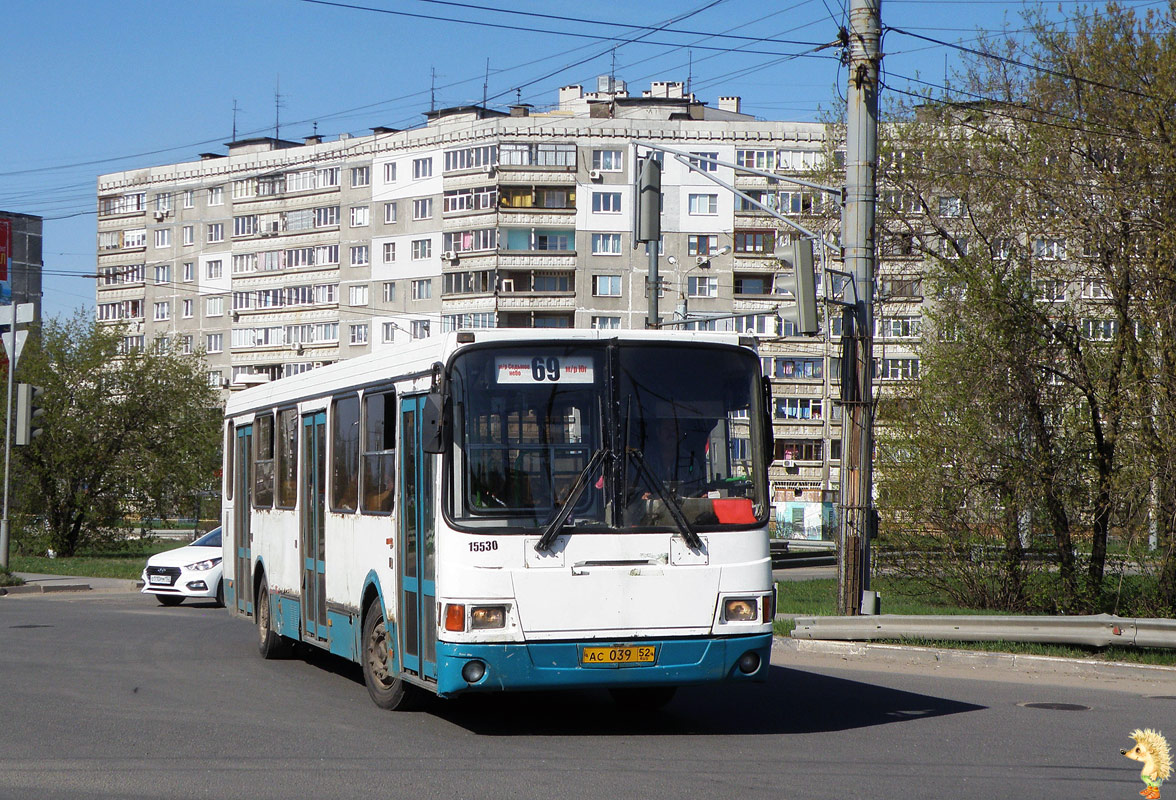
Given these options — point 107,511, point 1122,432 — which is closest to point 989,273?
point 1122,432

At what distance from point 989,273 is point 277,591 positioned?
36.5 feet

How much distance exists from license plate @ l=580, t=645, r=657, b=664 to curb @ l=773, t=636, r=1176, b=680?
657 cm

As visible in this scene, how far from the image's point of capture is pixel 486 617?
1028cm

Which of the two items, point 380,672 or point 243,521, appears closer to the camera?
point 380,672

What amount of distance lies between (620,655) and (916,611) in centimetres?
1283

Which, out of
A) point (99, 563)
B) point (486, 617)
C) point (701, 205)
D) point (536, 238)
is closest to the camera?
point (486, 617)

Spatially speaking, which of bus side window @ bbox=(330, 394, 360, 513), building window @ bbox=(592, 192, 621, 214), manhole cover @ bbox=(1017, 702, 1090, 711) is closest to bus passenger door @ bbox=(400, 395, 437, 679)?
bus side window @ bbox=(330, 394, 360, 513)

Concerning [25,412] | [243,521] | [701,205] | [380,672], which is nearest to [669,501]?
[380,672]

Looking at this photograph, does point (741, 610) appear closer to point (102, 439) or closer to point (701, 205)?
point (102, 439)

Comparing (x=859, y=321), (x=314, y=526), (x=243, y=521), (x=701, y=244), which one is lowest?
(x=243, y=521)

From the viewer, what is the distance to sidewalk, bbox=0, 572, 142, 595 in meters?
29.3

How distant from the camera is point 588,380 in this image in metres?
10.7

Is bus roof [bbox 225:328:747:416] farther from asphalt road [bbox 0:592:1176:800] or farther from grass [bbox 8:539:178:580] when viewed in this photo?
grass [bbox 8:539:178:580]

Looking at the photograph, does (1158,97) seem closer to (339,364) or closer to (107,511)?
(339,364)
